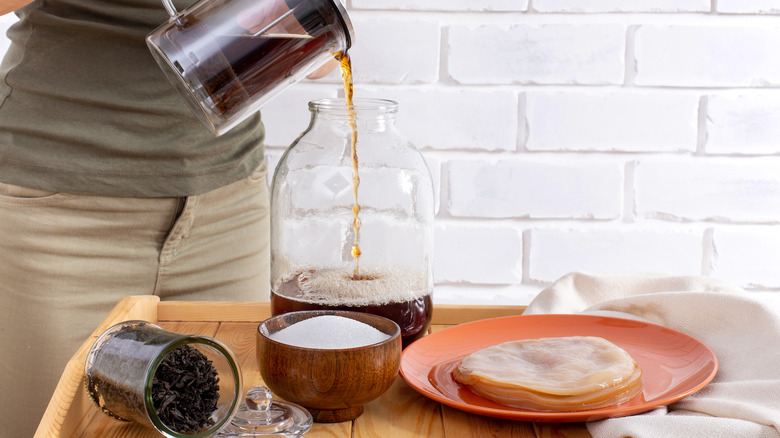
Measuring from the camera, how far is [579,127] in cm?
123

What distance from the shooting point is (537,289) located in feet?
4.17

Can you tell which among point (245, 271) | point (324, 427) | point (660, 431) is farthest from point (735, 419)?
point (245, 271)

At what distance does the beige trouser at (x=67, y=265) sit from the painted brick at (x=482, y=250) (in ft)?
1.31

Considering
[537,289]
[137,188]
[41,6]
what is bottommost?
[537,289]

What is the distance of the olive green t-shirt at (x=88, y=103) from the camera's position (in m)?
0.90

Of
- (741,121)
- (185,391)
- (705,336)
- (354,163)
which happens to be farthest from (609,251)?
(185,391)

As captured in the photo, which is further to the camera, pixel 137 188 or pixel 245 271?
pixel 245 271

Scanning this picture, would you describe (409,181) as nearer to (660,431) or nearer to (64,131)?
(660,431)

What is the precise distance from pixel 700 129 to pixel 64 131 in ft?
3.14

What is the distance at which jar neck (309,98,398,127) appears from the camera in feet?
2.21

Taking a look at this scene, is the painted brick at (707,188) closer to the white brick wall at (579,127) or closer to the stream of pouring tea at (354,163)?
the white brick wall at (579,127)

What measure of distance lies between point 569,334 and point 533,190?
560 mm

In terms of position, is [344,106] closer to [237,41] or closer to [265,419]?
[237,41]

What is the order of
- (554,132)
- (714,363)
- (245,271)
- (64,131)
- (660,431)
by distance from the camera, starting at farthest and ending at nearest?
(554,132) → (245,271) → (64,131) → (714,363) → (660,431)
